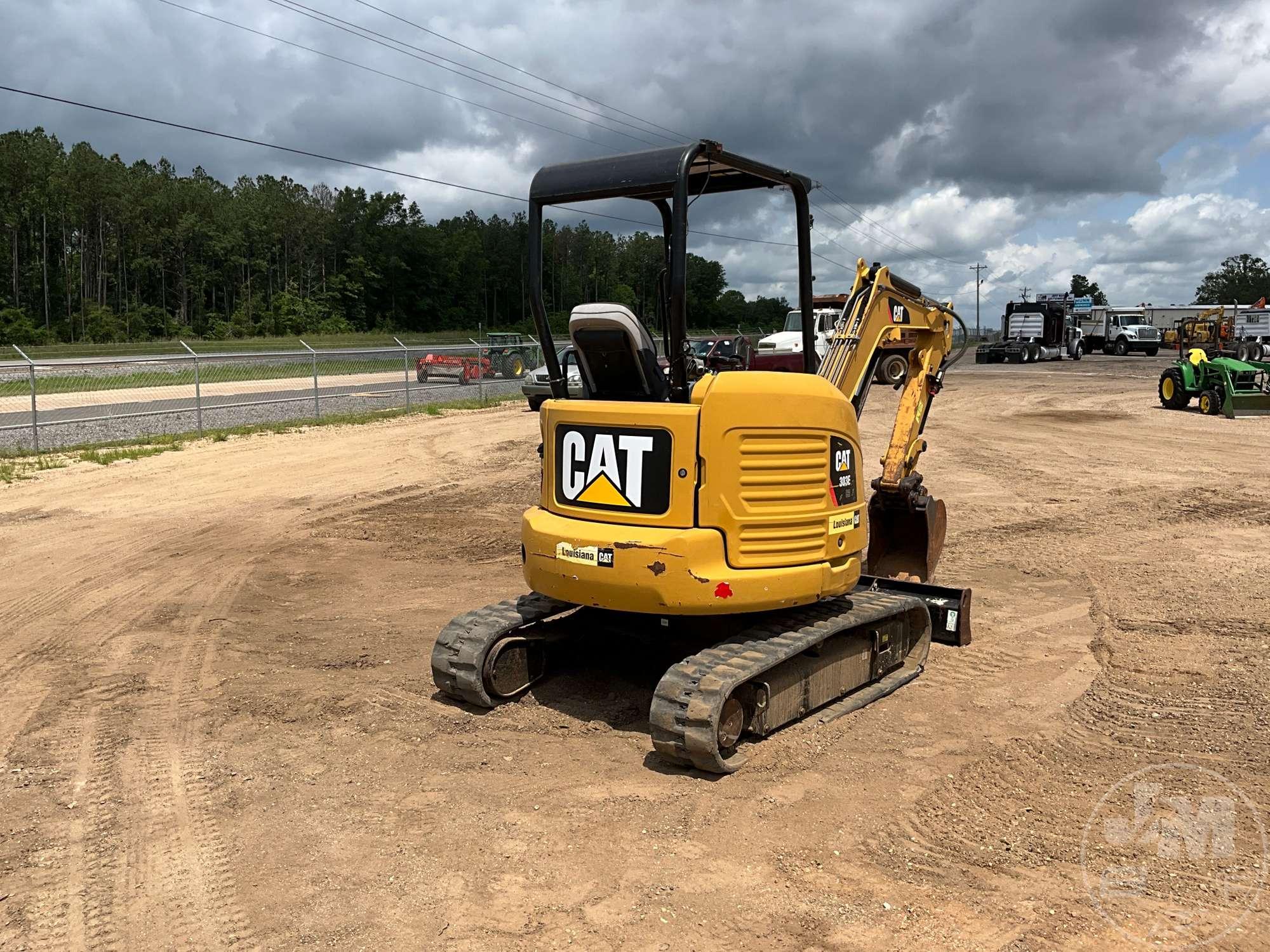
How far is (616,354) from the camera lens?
541 centimetres

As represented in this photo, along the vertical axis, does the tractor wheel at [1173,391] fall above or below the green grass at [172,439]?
above

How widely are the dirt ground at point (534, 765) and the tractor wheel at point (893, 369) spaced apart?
199 cm

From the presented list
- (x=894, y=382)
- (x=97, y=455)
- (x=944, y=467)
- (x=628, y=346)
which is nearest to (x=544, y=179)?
(x=628, y=346)

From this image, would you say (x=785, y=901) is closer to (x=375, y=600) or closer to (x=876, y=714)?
(x=876, y=714)

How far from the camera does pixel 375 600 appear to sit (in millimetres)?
8562

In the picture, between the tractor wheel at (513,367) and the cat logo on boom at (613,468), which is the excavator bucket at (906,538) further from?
the tractor wheel at (513,367)

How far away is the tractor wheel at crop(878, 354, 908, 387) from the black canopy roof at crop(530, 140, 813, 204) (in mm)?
1979

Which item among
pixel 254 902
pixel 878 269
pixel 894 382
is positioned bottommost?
pixel 254 902

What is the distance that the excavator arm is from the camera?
7109mm

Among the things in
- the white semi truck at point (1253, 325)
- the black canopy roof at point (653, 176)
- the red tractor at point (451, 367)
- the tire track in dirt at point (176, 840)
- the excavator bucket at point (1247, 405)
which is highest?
the white semi truck at point (1253, 325)

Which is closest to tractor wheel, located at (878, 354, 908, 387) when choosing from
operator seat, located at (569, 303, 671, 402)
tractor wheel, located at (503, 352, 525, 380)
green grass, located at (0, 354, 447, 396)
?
operator seat, located at (569, 303, 671, 402)

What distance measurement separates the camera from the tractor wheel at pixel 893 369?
24.7ft

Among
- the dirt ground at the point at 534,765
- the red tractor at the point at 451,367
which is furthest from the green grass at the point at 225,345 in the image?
the dirt ground at the point at 534,765

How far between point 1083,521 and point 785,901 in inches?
352
